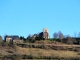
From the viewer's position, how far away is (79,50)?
36.1 m

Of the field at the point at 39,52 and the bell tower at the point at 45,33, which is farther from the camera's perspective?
the bell tower at the point at 45,33

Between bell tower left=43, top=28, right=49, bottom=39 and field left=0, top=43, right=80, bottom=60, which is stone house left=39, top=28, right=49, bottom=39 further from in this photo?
field left=0, top=43, right=80, bottom=60

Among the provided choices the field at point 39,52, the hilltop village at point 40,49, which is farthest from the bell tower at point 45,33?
the field at point 39,52

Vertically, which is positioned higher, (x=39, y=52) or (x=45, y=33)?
(x=45, y=33)

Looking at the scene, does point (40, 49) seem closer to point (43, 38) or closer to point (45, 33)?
point (43, 38)

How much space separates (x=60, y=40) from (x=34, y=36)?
13.9 feet

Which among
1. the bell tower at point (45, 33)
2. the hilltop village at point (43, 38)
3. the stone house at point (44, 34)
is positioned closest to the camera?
the hilltop village at point (43, 38)

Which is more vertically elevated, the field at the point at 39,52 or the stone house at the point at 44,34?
the stone house at the point at 44,34

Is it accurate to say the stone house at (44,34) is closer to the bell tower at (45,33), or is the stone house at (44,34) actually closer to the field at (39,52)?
the bell tower at (45,33)

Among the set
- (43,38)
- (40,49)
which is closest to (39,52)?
(40,49)

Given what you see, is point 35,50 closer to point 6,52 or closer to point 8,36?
point 6,52

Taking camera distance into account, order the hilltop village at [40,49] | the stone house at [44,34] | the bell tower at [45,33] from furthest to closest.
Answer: the bell tower at [45,33] → the stone house at [44,34] → the hilltop village at [40,49]

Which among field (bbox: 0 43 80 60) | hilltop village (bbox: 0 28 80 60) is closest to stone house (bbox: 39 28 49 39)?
hilltop village (bbox: 0 28 80 60)

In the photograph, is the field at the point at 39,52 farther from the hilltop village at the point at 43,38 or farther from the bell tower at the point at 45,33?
the bell tower at the point at 45,33
